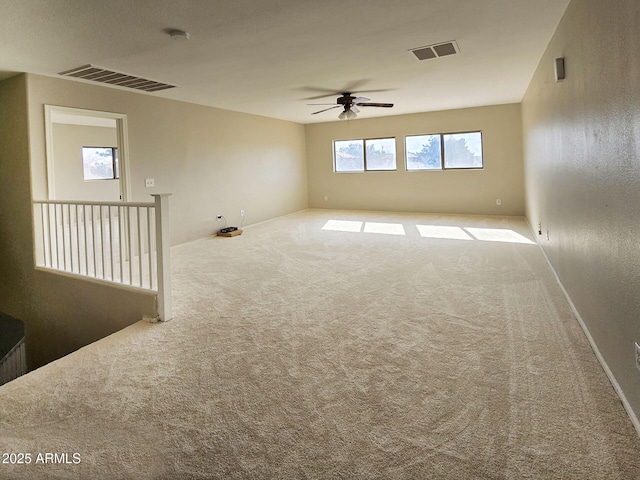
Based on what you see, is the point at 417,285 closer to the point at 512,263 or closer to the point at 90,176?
the point at 512,263

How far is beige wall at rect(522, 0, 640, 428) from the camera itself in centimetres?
165

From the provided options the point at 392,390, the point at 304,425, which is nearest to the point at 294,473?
the point at 304,425

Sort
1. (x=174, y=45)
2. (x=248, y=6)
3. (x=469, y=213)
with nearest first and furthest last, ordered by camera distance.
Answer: (x=248, y=6), (x=174, y=45), (x=469, y=213)

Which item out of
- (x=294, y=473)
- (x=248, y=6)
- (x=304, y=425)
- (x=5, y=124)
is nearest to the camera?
(x=294, y=473)

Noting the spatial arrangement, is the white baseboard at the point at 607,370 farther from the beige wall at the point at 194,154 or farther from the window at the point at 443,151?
the window at the point at 443,151

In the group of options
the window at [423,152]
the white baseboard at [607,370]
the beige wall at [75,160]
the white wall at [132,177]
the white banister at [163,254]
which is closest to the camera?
the white baseboard at [607,370]

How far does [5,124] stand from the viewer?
4.39m

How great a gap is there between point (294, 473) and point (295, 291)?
231cm

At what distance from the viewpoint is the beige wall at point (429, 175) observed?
26.0ft

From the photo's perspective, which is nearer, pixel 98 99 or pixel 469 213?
pixel 98 99

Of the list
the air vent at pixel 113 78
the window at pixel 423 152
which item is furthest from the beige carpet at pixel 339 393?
the window at pixel 423 152

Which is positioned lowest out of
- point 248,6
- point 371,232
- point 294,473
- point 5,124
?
point 294,473

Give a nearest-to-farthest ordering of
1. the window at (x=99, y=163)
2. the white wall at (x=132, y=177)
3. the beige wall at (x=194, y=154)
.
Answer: the white wall at (x=132, y=177) < the beige wall at (x=194, y=154) < the window at (x=99, y=163)

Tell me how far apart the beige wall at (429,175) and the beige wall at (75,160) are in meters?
5.17
